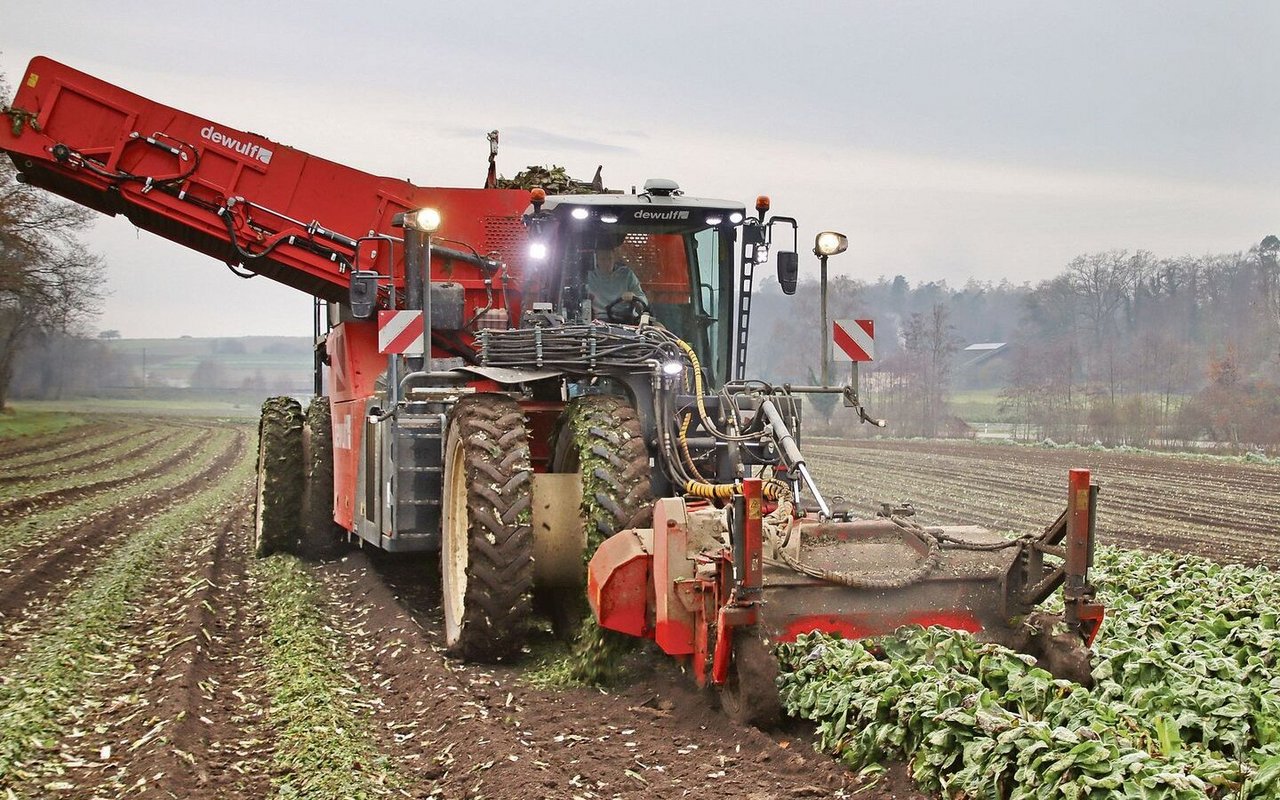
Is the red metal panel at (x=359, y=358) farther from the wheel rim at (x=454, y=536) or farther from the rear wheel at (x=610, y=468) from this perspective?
the rear wheel at (x=610, y=468)

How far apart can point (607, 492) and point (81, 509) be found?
1471 cm

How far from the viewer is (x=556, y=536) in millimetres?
8141

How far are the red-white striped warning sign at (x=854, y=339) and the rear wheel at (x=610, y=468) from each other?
1989 mm

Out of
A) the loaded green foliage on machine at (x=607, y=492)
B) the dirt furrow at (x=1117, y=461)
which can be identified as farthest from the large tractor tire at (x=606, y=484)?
the dirt furrow at (x=1117, y=461)

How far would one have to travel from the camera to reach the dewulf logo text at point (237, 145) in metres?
12.1

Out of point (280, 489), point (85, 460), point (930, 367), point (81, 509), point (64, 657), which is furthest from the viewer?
point (930, 367)

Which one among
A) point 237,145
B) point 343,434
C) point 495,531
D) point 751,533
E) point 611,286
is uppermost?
point 237,145

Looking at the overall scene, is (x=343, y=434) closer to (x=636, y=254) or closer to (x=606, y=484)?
(x=636, y=254)

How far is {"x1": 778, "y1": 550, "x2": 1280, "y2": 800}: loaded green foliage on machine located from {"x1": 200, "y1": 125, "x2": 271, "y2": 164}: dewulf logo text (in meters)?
8.04

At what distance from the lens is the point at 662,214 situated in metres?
9.03

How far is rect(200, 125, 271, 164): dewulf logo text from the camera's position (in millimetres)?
12062

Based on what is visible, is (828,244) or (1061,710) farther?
(828,244)

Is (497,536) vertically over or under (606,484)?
under

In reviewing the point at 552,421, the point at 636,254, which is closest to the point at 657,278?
the point at 636,254
